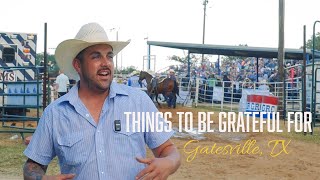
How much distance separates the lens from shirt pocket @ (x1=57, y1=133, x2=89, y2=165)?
2.38m

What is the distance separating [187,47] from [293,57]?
19.9 feet

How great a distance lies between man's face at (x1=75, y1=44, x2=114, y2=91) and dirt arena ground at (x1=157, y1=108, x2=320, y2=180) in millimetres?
4251

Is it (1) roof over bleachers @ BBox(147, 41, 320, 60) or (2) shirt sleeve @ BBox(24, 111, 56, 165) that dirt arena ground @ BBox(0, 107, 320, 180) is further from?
(1) roof over bleachers @ BBox(147, 41, 320, 60)

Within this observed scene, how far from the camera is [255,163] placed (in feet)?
25.3

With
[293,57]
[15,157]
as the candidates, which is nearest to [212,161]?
[15,157]

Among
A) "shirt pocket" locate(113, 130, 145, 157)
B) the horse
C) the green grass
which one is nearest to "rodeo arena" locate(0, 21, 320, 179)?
the horse

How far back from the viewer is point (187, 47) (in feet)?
83.5

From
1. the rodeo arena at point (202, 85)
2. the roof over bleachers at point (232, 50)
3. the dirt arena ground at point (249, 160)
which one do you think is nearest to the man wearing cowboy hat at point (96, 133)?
the dirt arena ground at point (249, 160)

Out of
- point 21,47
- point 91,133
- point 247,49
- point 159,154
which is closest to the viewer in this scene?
point 91,133

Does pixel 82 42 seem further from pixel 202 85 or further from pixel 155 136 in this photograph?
pixel 202 85

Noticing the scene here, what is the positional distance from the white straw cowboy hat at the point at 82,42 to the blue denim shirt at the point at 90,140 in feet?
0.90

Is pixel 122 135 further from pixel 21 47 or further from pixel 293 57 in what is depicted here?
pixel 293 57

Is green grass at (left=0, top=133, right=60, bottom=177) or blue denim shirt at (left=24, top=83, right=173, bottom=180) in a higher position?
blue denim shirt at (left=24, top=83, right=173, bottom=180)

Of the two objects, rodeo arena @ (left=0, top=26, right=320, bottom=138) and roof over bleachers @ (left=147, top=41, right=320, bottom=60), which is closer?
rodeo arena @ (left=0, top=26, right=320, bottom=138)
